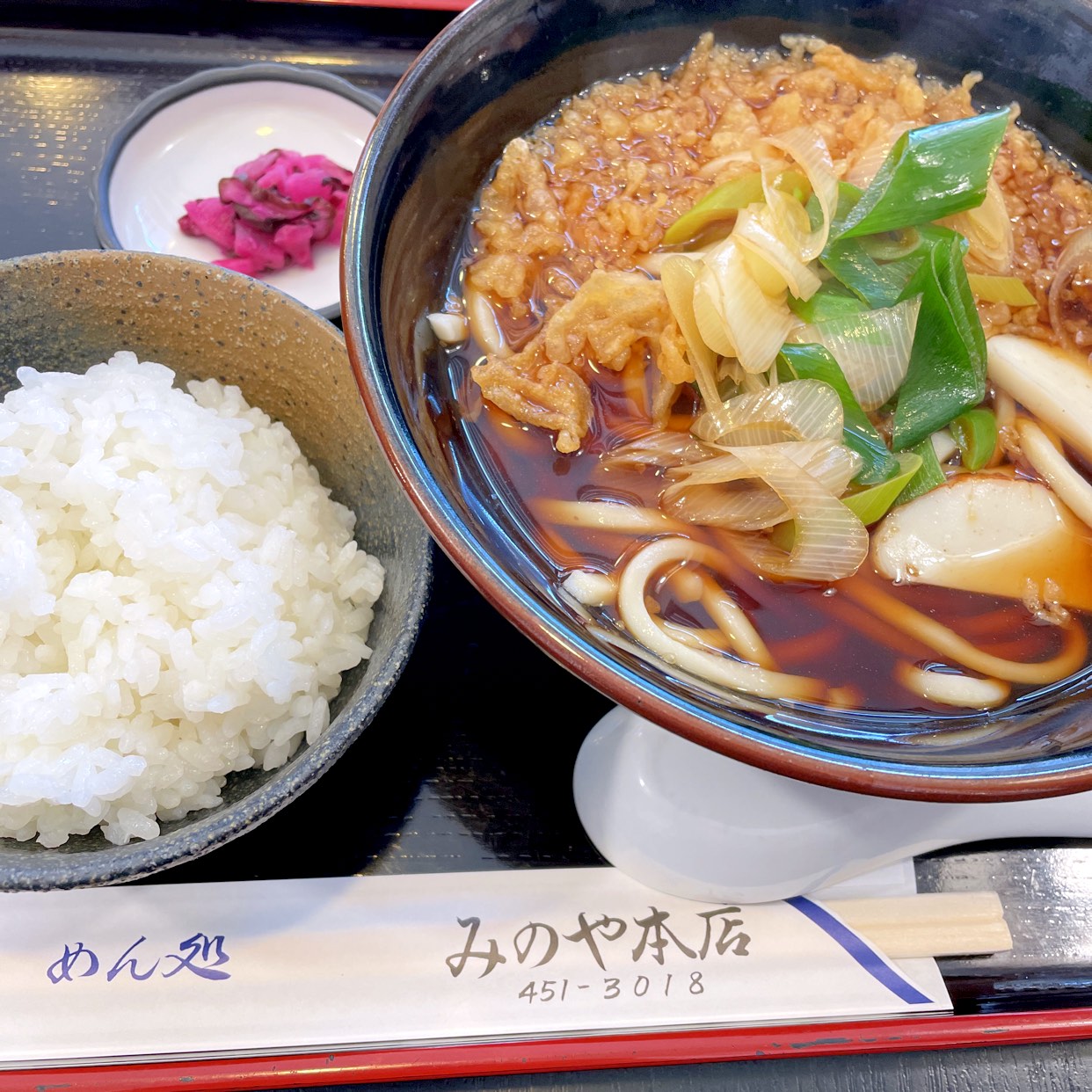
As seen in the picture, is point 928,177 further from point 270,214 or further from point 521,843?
point 270,214

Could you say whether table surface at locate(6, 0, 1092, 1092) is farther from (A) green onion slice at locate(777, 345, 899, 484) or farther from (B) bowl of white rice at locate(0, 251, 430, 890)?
(A) green onion slice at locate(777, 345, 899, 484)

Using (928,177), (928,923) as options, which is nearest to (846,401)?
(928,177)

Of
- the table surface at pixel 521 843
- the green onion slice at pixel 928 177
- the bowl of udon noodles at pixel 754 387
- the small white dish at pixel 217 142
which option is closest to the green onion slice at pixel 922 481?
the bowl of udon noodles at pixel 754 387

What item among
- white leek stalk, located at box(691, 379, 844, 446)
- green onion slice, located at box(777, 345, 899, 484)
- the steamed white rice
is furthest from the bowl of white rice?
green onion slice, located at box(777, 345, 899, 484)

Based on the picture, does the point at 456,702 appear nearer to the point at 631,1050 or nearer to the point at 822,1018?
the point at 631,1050

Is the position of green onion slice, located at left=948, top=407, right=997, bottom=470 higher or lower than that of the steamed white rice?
higher

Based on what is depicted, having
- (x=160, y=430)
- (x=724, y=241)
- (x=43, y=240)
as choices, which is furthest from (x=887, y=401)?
(x=43, y=240)
